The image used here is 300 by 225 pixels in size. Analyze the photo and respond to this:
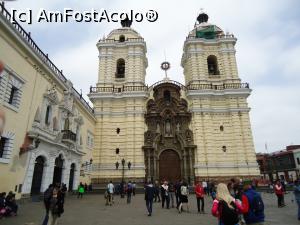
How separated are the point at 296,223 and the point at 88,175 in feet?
70.1

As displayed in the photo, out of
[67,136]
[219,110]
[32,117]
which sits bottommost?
[67,136]

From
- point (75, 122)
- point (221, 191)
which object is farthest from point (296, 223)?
point (75, 122)

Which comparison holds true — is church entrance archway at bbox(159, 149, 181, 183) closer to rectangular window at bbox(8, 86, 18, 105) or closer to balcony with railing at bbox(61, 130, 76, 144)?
balcony with railing at bbox(61, 130, 76, 144)

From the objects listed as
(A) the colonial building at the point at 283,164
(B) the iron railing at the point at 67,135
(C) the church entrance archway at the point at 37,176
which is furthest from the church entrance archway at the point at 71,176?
(A) the colonial building at the point at 283,164

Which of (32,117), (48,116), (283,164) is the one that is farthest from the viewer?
(283,164)

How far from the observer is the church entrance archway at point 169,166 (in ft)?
90.9

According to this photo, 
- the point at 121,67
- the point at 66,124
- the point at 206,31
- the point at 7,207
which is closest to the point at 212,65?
the point at 206,31

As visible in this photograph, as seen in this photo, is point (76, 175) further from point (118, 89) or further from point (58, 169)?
point (118, 89)

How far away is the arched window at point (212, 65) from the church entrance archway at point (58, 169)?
2125cm

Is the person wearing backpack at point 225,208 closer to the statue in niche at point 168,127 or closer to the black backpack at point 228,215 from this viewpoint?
the black backpack at point 228,215

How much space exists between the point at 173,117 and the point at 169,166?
584cm

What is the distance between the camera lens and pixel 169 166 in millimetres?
28172

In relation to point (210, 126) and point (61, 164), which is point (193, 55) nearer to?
point (210, 126)

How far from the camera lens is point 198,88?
2953 cm
